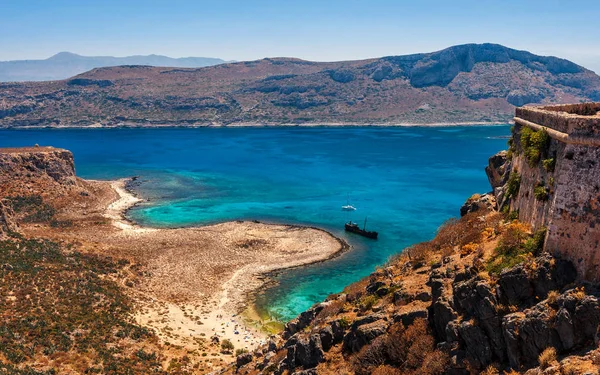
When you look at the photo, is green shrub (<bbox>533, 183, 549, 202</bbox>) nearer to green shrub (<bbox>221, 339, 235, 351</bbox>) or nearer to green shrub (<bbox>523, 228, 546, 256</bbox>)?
green shrub (<bbox>523, 228, 546, 256</bbox>)

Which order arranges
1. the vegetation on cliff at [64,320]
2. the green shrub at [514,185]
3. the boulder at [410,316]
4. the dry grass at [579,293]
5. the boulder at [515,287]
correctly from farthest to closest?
the vegetation on cliff at [64,320]
the green shrub at [514,185]
the boulder at [410,316]
the boulder at [515,287]
the dry grass at [579,293]

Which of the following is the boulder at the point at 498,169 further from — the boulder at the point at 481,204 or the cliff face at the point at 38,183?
the cliff face at the point at 38,183

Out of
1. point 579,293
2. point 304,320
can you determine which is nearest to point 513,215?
point 579,293

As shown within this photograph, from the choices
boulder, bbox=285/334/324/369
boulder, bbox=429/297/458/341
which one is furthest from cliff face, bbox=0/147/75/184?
boulder, bbox=429/297/458/341

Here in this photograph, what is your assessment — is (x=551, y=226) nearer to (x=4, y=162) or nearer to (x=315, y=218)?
(x=315, y=218)

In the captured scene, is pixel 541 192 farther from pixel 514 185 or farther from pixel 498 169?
pixel 498 169

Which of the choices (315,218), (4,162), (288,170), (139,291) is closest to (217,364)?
(139,291)

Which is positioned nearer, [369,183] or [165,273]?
[165,273]

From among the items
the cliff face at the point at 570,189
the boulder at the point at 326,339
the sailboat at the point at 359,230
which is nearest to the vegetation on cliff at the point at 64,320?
the boulder at the point at 326,339
